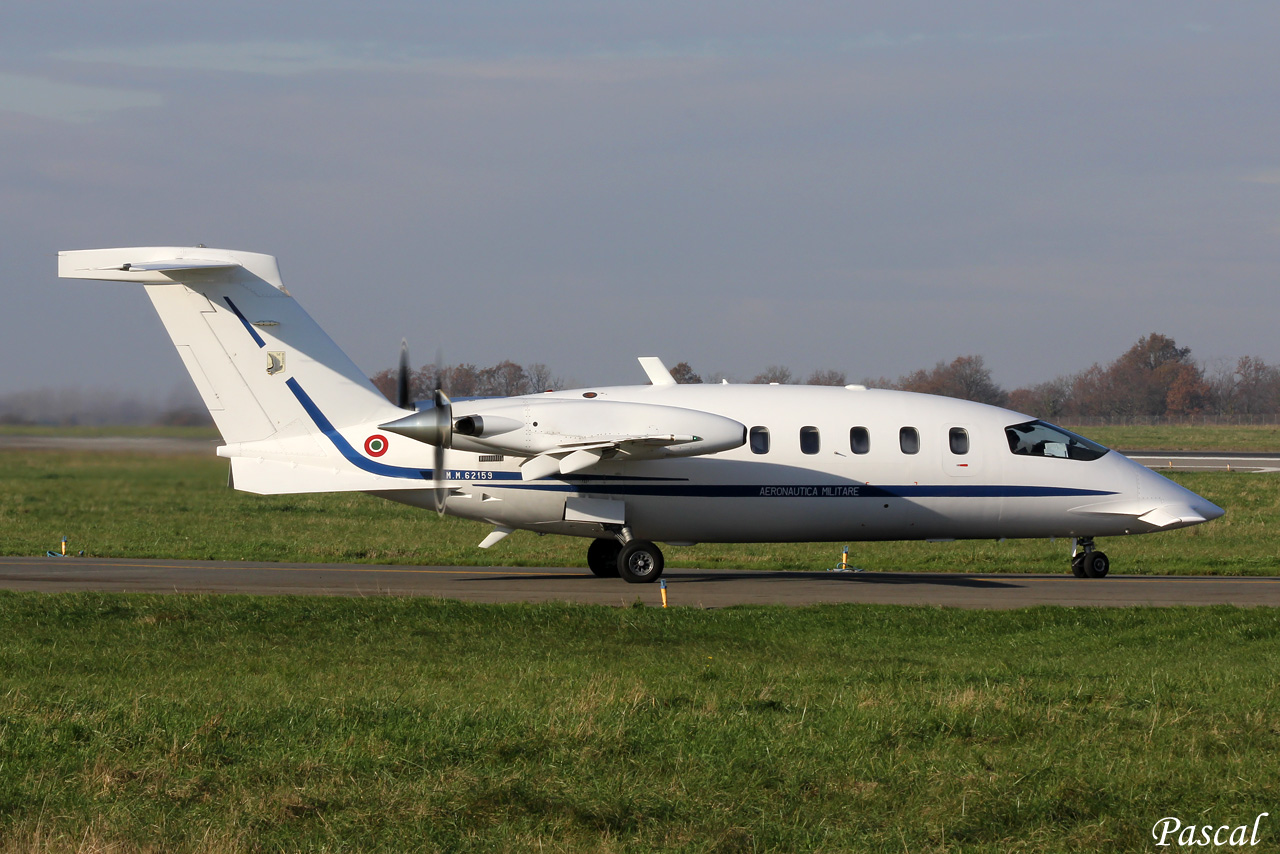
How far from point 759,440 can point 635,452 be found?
2835mm

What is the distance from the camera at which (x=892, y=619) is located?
19.4 m

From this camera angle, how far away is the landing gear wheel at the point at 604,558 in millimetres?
27500

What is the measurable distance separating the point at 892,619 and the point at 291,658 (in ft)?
29.1

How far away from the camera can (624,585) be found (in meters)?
25.6

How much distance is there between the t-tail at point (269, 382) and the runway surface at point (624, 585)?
2.02 metres

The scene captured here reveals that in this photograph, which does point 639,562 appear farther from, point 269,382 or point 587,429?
→ point 269,382

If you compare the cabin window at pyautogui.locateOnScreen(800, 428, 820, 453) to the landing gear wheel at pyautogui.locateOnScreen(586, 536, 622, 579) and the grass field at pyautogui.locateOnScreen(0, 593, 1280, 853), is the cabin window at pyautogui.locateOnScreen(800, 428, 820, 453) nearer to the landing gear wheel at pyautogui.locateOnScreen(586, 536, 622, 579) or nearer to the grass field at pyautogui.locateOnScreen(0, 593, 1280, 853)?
the landing gear wheel at pyautogui.locateOnScreen(586, 536, 622, 579)

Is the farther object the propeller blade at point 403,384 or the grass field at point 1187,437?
the grass field at point 1187,437

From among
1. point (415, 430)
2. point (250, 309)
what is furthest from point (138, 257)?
point (415, 430)

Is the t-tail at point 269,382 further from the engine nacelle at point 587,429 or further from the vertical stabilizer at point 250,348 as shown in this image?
the engine nacelle at point 587,429

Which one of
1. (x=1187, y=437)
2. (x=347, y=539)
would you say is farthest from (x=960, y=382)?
(x=347, y=539)

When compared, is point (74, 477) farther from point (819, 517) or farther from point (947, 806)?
point (947, 806)
